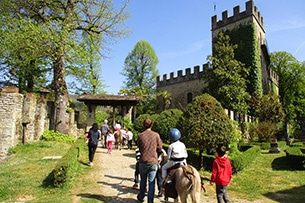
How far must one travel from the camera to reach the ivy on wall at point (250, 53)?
84.5 feet

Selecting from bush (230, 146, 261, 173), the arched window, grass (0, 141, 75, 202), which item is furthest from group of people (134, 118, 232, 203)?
the arched window

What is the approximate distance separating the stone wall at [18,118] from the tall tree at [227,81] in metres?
15.7

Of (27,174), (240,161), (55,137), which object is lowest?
(27,174)

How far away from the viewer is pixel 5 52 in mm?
15352

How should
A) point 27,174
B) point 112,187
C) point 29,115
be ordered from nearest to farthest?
point 112,187 < point 27,174 < point 29,115

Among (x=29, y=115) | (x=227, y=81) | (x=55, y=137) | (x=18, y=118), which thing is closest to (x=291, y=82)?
(x=227, y=81)

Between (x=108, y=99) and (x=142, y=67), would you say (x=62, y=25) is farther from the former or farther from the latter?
(x=142, y=67)

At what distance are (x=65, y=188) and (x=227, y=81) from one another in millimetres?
19633

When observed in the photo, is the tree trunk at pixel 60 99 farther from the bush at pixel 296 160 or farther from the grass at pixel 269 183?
the bush at pixel 296 160

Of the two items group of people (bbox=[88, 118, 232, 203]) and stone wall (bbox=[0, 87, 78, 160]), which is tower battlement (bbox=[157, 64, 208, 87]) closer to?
stone wall (bbox=[0, 87, 78, 160])

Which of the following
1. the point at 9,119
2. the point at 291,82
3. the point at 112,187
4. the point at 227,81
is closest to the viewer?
the point at 112,187

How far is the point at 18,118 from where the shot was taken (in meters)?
12.6

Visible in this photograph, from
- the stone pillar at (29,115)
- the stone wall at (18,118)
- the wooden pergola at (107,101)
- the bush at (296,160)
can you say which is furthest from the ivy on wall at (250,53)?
the stone pillar at (29,115)

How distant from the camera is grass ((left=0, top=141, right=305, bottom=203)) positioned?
22.6ft
